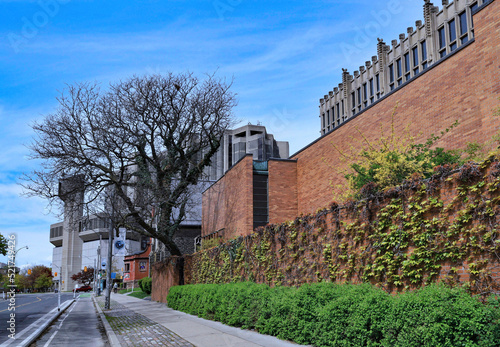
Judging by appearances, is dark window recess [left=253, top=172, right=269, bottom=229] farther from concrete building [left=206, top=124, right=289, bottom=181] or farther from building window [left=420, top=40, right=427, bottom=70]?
concrete building [left=206, top=124, right=289, bottom=181]

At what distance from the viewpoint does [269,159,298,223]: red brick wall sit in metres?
24.8

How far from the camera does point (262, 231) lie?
47.9ft

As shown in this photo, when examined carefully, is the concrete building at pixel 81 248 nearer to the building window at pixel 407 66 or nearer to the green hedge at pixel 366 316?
the building window at pixel 407 66

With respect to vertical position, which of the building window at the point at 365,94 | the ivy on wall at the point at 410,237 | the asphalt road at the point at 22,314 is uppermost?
the building window at the point at 365,94

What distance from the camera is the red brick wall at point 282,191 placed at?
81.5ft

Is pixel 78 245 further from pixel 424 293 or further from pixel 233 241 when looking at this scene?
pixel 424 293

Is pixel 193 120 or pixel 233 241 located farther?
pixel 193 120

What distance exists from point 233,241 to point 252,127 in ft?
295

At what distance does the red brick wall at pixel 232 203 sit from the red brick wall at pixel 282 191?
1202mm

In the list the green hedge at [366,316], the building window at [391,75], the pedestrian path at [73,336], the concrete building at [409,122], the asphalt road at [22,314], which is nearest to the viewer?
the green hedge at [366,316]

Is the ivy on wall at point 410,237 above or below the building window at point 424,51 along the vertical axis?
below

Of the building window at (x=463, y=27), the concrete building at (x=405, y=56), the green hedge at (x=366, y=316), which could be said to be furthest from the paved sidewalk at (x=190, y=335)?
the building window at (x=463, y=27)

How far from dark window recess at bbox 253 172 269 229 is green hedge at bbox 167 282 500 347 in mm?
11577

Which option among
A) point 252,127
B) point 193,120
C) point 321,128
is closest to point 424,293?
point 193,120
